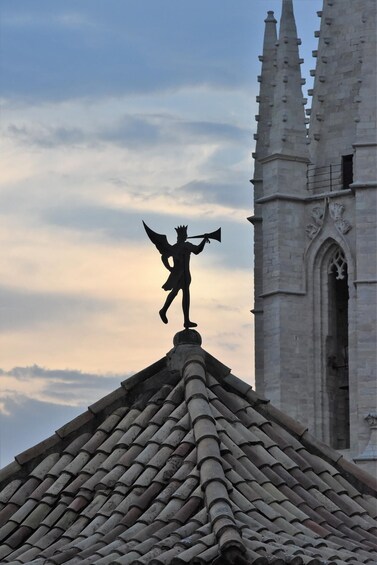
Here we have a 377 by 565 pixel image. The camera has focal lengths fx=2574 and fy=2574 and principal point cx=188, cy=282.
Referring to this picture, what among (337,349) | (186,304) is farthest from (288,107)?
(186,304)

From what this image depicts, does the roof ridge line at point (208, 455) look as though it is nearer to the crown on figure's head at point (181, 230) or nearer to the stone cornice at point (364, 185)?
the crown on figure's head at point (181, 230)

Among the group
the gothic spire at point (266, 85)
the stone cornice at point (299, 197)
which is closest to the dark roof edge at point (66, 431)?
the stone cornice at point (299, 197)

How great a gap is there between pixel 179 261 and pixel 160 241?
0.27 metres

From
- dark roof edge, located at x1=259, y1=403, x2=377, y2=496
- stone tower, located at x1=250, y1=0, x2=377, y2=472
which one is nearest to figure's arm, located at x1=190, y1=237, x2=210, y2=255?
dark roof edge, located at x1=259, y1=403, x2=377, y2=496

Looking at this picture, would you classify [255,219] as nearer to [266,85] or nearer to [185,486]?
[266,85]

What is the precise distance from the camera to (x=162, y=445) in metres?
23.3

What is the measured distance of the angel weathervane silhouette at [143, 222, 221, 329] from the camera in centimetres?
2462

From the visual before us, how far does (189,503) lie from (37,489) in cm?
294

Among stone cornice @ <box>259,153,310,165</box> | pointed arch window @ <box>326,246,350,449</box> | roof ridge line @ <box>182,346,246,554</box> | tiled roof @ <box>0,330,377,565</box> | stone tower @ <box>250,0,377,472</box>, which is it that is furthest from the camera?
stone cornice @ <box>259,153,310,165</box>

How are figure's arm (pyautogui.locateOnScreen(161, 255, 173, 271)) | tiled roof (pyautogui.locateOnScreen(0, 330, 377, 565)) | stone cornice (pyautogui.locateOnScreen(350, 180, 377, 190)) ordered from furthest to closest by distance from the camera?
stone cornice (pyautogui.locateOnScreen(350, 180, 377, 190)) → figure's arm (pyautogui.locateOnScreen(161, 255, 173, 271)) → tiled roof (pyautogui.locateOnScreen(0, 330, 377, 565))

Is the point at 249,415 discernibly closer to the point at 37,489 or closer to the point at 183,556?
the point at 37,489

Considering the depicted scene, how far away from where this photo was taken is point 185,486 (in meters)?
22.2

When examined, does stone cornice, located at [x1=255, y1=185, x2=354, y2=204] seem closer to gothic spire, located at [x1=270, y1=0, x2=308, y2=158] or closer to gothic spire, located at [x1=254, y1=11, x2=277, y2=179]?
gothic spire, located at [x1=270, y1=0, x2=308, y2=158]

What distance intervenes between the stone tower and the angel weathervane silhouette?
82.3m
